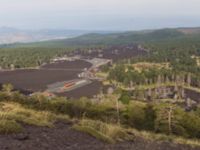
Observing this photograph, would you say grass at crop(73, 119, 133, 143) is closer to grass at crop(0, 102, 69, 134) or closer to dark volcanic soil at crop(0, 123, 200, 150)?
dark volcanic soil at crop(0, 123, 200, 150)

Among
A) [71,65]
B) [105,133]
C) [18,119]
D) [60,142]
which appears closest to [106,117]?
[105,133]

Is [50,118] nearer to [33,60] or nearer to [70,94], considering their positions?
[70,94]

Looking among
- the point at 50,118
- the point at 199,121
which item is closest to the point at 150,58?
the point at 199,121

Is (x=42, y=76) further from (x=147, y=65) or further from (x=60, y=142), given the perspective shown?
(x=60, y=142)

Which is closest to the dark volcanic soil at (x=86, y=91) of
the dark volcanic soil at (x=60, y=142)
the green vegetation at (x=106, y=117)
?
the green vegetation at (x=106, y=117)

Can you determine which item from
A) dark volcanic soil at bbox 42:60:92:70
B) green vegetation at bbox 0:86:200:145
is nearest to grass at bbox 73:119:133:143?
green vegetation at bbox 0:86:200:145

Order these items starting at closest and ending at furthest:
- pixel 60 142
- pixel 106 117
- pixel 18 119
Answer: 1. pixel 60 142
2. pixel 18 119
3. pixel 106 117

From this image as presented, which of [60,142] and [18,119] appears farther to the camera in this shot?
[18,119]

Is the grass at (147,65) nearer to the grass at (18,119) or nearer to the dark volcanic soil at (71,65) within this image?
the dark volcanic soil at (71,65)
